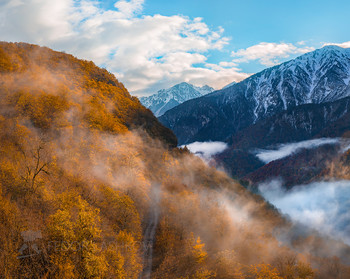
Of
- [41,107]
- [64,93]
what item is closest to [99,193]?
[41,107]

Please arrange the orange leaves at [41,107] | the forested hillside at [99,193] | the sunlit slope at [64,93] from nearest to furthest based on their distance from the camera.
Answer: the forested hillside at [99,193] → the orange leaves at [41,107] → the sunlit slope at [64,93]

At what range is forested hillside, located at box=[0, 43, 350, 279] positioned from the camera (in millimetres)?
32000

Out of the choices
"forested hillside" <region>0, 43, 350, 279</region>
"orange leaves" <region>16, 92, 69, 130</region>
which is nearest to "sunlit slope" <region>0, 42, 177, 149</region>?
"orange leaves" <region>16, 92, 69, 130</region>

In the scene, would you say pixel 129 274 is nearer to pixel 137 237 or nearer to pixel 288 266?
pixel 137 237

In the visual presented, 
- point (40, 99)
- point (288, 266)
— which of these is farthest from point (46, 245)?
point (288, 266)

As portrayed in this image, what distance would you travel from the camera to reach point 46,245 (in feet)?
102

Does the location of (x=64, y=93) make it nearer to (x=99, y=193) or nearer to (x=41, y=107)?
(x=41, y=107)

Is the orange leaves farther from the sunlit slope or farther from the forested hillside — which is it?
the forested hillside

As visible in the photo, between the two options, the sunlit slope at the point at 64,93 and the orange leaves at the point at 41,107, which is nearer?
the orange leaves at the point at 41,107

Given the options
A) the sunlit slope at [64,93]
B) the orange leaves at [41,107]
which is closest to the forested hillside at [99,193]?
the orange leaves at [41,107]

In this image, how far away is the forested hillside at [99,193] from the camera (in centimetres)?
3200

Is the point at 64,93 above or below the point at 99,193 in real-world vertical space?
above

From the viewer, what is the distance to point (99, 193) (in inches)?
2143

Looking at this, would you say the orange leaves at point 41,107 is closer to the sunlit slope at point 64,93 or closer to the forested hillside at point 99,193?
the sunlit slope at point 64,93
